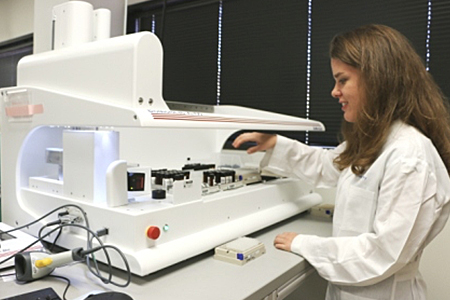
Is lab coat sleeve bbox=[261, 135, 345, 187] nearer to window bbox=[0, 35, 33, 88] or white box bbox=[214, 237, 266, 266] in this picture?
white box bbox=[214, 237, 266, 266]

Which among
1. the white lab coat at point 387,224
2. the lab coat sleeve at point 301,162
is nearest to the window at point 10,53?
the lab coat sleeve at point 301,162

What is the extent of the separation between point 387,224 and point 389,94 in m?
0.39

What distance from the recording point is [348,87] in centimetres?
114

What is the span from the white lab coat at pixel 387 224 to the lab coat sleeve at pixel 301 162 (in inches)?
12.7

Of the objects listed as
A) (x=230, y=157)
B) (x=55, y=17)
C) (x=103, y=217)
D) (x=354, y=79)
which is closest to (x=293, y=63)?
(x=230, y=157)

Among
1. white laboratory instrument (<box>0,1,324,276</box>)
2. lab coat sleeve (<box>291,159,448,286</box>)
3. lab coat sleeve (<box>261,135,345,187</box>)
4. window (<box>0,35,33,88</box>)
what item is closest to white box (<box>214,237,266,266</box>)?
white laboratory instrument (<box>0,1,324,276</box>)

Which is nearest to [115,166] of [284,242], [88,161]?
[88,161]

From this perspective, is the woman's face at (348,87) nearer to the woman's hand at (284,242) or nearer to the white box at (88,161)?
the woman's hand at (284,242)

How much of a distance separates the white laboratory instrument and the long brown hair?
0.34 metres

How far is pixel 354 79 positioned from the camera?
112 centimetres

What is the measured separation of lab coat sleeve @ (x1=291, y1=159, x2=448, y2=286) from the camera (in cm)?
93

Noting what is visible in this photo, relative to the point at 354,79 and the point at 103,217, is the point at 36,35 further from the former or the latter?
the point at 354,79

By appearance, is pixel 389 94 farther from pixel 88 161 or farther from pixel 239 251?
pixel 88 161

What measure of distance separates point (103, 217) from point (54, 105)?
37 centimetres
